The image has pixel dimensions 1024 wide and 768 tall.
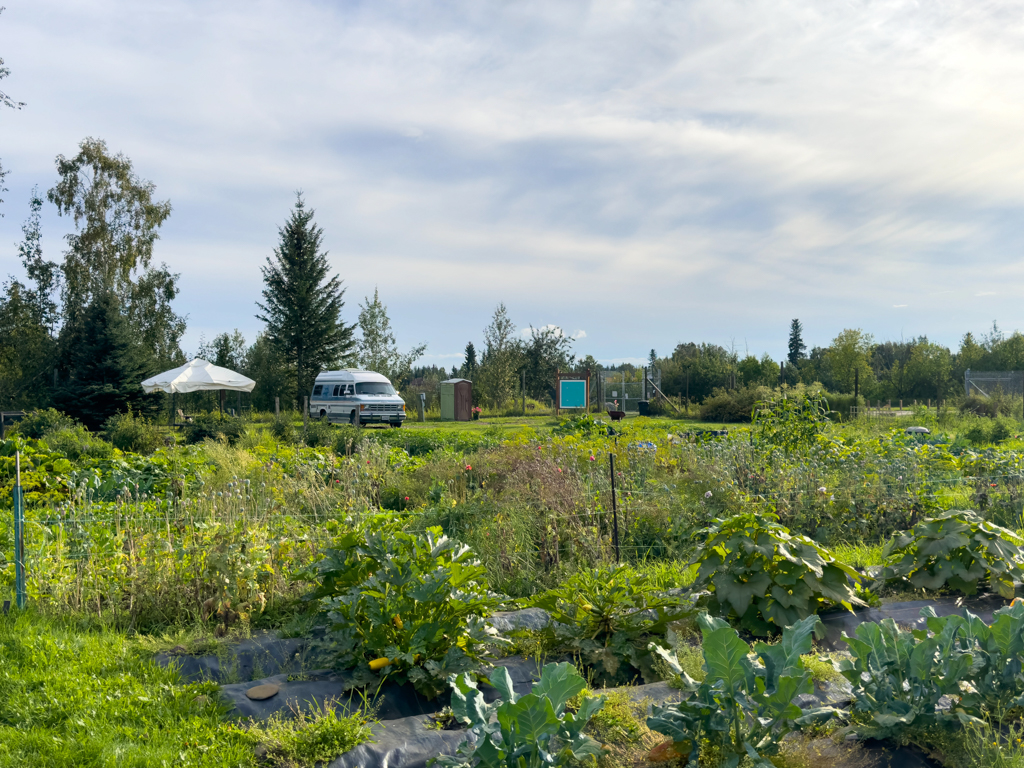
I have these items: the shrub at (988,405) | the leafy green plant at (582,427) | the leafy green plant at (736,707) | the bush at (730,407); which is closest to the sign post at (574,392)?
the bush at (730,407)

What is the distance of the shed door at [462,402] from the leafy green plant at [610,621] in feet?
67.7

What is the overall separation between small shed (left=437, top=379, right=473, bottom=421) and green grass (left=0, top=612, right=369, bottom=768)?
20.2 metres

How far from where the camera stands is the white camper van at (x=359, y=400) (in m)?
19.6

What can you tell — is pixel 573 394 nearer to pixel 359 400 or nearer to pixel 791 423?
pixel 359 400

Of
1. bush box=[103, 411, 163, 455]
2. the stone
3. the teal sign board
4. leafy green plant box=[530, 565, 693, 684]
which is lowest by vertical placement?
the stone

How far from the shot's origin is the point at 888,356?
4659 centimetres

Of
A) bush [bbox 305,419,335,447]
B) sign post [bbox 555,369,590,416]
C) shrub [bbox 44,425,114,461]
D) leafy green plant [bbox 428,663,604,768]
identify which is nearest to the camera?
leafy green plant [bbox 428,663,604,768]

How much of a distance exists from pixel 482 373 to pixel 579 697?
80.2ft

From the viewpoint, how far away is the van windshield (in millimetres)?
20186

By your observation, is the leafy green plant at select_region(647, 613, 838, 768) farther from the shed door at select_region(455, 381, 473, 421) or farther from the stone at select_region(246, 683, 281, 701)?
the shed door at select_region(455, 381, 473, 421)

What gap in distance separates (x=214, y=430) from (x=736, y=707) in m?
12.2

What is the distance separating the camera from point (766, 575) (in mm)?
3100

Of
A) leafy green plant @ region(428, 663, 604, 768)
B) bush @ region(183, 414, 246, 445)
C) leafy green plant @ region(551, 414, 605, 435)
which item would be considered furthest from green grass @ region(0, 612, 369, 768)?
bush @ region(183, 414, 246, 445)

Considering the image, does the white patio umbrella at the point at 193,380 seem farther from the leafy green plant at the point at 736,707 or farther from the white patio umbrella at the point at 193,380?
the leafy green plant at the point at 736,707
